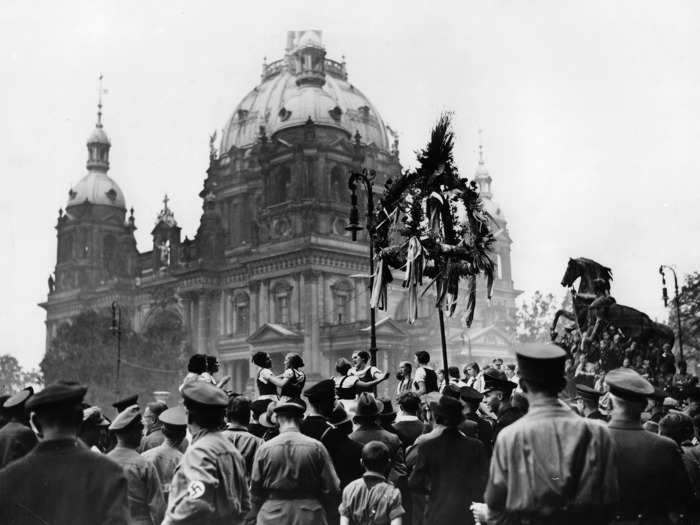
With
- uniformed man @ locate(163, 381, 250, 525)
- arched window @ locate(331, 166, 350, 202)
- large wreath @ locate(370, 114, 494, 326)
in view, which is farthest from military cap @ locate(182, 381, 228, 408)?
arched window @ locate(331, 166, 350, 202)

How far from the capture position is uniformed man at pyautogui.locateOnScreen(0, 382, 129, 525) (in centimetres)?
436

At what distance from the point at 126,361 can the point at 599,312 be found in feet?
143

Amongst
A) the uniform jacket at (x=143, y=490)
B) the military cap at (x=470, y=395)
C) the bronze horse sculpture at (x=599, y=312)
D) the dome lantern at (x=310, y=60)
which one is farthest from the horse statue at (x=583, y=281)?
the dome lantern at (x=310, y=60)

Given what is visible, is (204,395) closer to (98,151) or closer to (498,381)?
(498,381)

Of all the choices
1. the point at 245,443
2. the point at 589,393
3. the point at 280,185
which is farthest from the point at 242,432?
the point at 280,185

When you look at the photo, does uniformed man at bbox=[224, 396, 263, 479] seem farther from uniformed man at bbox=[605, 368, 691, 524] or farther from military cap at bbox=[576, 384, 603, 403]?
uniformed man at bbox=[605, 368, 691, 524]

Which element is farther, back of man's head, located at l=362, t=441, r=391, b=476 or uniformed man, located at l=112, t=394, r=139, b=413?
uniformed man, located at l=112, t=394, r=139, b=413

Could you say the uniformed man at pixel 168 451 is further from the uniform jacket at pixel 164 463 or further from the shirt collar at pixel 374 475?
the shirt collar at pixel 374 475

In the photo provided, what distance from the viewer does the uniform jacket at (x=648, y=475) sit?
5398mm

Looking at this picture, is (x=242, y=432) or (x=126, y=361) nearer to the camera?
(x=242, y=432)

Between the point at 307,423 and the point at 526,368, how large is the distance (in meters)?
3.73

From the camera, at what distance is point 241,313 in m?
59.1

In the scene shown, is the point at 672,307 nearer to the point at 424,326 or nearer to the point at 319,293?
the point at 424,326

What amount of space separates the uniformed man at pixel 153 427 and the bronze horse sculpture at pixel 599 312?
12269mm
